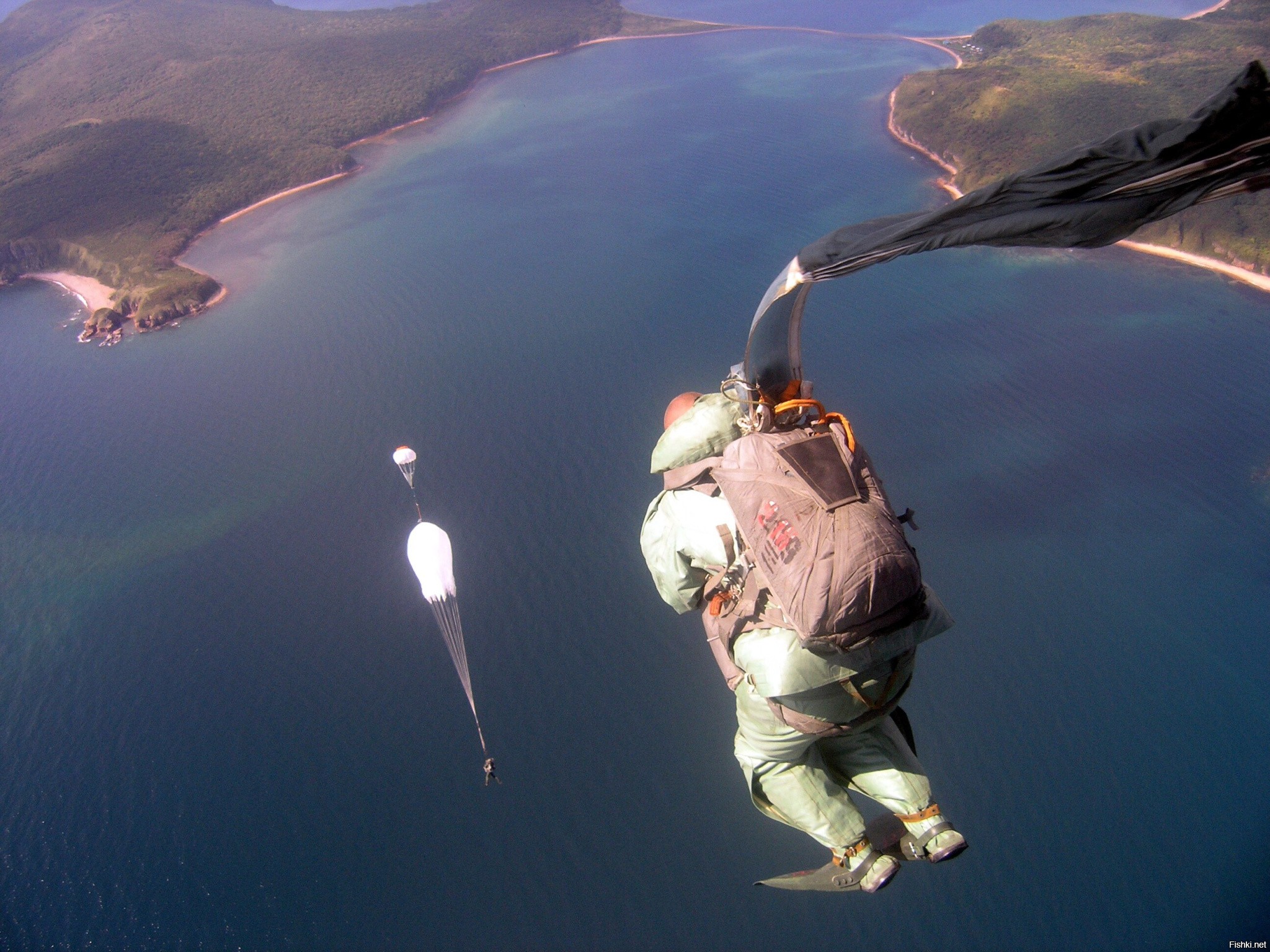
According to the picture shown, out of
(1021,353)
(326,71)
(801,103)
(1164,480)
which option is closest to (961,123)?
(801,103)

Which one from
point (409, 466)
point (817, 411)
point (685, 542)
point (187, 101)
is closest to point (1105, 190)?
point (817, 411)

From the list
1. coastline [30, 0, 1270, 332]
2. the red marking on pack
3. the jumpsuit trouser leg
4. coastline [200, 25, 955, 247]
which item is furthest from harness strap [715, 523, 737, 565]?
coastline [200, 25, 955, 247]

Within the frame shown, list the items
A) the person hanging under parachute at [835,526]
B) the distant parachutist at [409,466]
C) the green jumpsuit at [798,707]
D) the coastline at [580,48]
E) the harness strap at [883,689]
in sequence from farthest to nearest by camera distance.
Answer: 1. the coastline at [580,48]
2. the distant parachutist at [409,466]
3. the harness strap at [883,689]
4. the green jumpsuit at [798,707]
5. the person hanging under parachute at [835,526]

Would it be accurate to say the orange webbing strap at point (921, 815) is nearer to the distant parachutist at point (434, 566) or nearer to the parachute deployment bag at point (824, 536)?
the parachute deployment bag at point (824, 536)

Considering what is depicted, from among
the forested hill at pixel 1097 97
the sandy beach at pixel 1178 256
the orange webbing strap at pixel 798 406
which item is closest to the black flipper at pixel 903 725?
the orange webbing strap at pixel 798 406

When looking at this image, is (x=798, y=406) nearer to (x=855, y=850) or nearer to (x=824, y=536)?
(x=824, y=536)

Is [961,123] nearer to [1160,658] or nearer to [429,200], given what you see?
[429,200]
